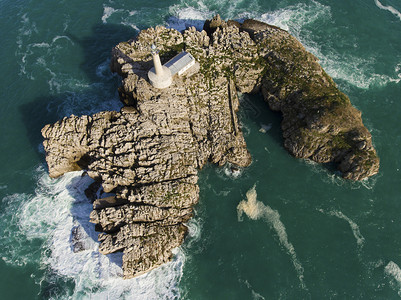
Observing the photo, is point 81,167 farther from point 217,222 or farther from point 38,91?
point 217,222

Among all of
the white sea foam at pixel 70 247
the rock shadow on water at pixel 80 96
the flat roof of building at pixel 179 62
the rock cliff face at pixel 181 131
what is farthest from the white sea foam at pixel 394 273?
the rock shadow on water at pixel 80 96

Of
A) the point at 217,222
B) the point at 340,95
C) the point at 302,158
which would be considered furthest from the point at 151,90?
the point at 340,95

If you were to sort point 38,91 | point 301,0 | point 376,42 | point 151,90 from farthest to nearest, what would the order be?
point 301,0, point 376,42, point 38,91, point 151,90

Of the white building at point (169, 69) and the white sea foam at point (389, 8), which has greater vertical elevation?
the white sea foam at point (389, 8)

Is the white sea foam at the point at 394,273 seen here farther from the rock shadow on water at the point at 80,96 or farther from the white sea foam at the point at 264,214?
the rock shadow on water at the point at 80,96

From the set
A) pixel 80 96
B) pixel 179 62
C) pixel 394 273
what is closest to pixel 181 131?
pixel 179 62

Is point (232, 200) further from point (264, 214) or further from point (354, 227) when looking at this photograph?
point (354, 227)
